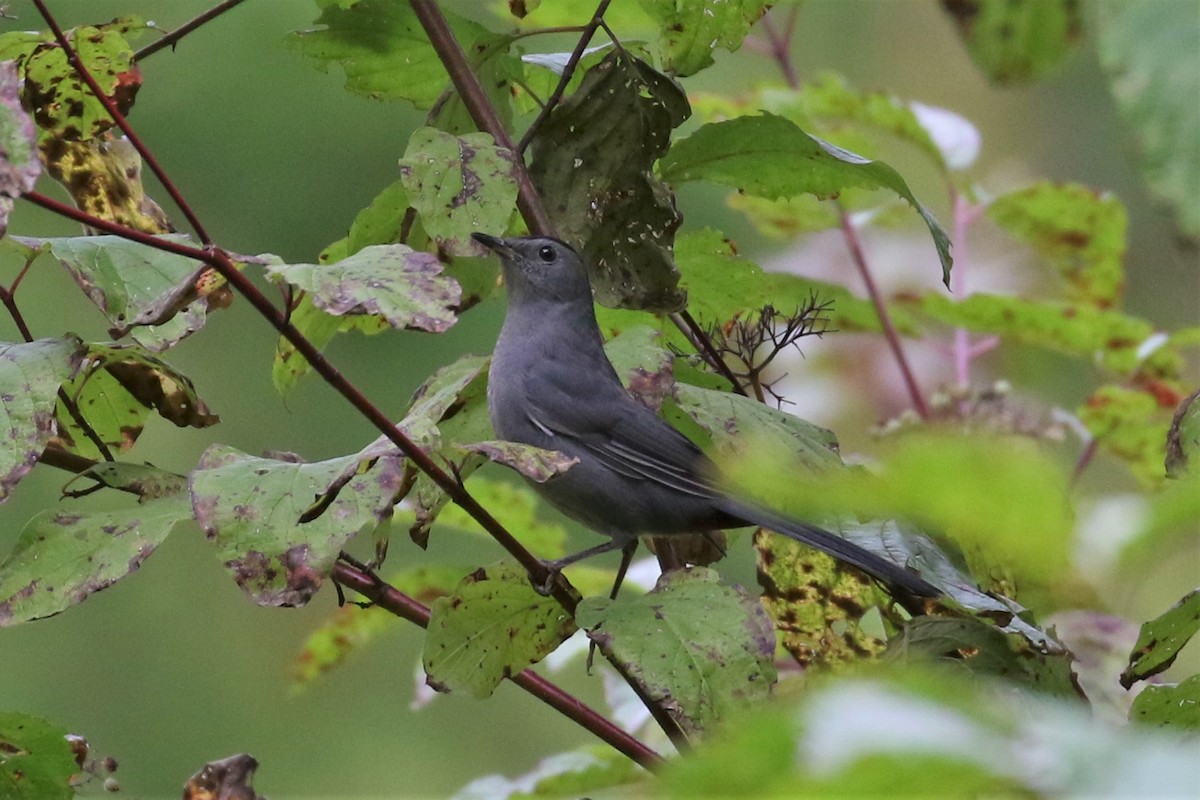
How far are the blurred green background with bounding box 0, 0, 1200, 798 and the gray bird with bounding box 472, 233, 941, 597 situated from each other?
81.8 inches

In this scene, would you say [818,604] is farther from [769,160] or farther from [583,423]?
[583,423]

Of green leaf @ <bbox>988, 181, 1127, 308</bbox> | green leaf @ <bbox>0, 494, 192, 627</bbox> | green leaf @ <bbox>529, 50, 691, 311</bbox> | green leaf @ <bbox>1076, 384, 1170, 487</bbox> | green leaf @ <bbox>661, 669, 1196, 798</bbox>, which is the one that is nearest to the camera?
green leaf @ <bbox>661, 669, 1196, 798</bbox>

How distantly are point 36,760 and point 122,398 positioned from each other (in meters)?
0.50

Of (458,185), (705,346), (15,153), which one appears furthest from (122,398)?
(705,346)

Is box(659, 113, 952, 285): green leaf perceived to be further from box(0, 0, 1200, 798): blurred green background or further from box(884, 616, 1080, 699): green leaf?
box(0, 0, 1200, 798): blurred green background

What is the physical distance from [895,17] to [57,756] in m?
5.26

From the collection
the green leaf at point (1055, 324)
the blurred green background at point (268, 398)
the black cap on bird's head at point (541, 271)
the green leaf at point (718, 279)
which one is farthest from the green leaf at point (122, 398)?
the blurred green background at point (268, 398)

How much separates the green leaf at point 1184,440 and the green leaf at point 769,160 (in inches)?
18.2

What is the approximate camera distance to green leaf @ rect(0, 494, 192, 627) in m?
1.37

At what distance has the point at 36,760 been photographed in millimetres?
1514

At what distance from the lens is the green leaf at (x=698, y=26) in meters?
1.75

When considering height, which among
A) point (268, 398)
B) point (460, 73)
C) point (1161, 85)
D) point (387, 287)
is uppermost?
point (1161, 85)

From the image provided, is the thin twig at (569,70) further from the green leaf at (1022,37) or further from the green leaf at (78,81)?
the green leaf at (1022,37)

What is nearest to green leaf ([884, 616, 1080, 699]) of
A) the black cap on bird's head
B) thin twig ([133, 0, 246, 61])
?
thin twig ([133, 0, 246, 61])
